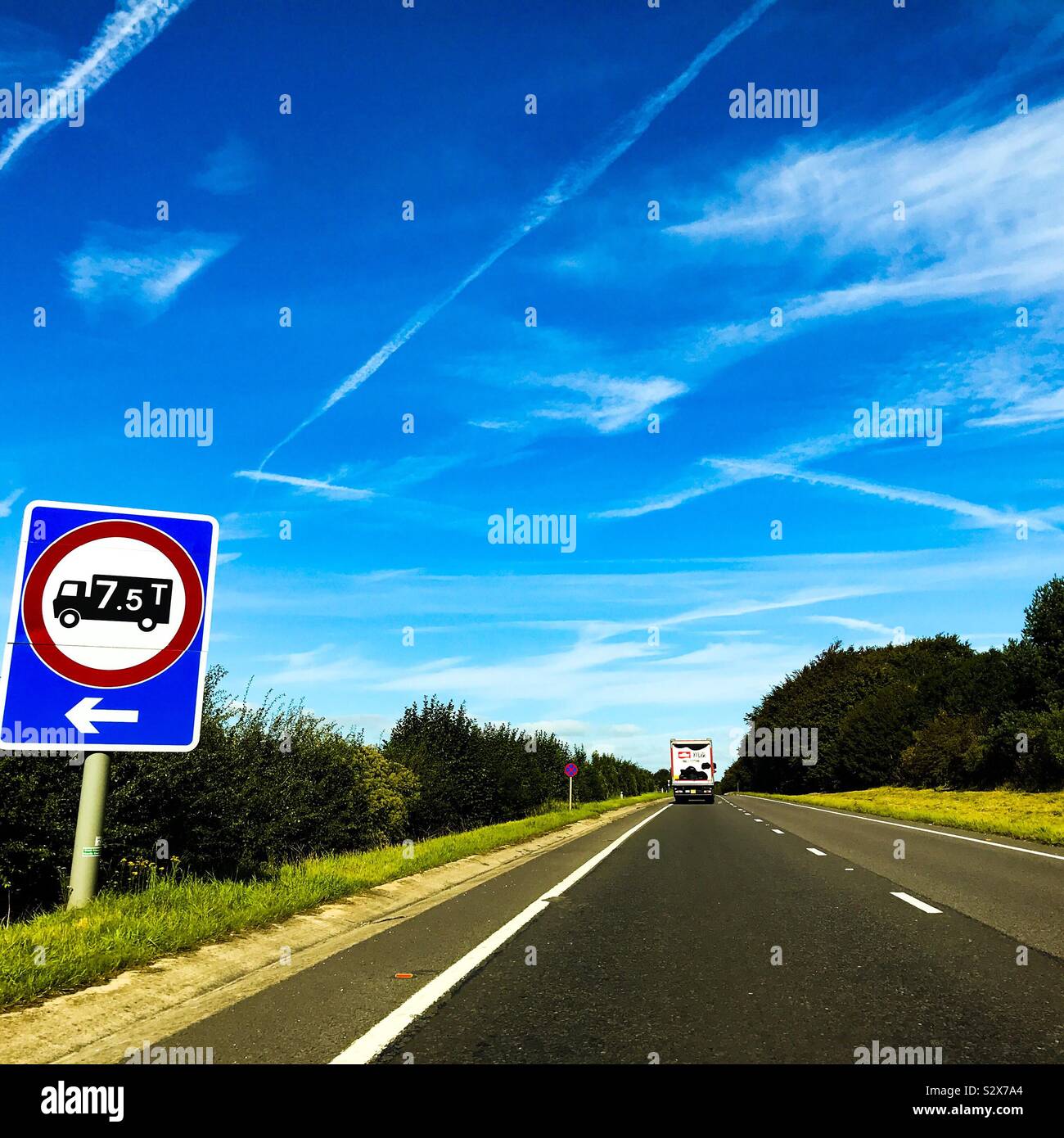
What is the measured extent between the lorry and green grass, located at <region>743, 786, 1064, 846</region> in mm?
11803

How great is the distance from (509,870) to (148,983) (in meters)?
9.74

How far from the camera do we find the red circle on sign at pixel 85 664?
6.77 m

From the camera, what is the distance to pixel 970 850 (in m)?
17.2

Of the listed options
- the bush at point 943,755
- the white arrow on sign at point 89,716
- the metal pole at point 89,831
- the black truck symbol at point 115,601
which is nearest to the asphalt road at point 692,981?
the metal pole at point 89,831

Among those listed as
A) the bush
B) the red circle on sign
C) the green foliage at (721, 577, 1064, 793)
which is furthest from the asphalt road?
the bush

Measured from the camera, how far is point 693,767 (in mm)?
60531

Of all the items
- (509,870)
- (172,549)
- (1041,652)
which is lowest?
(509,870)

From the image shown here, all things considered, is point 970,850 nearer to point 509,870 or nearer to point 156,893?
point 509,870

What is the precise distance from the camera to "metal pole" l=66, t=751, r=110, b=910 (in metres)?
6.81

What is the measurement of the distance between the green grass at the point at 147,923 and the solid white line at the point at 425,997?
1959mm

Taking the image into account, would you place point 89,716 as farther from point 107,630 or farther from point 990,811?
point 990,811

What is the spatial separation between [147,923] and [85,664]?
2.01 meters
